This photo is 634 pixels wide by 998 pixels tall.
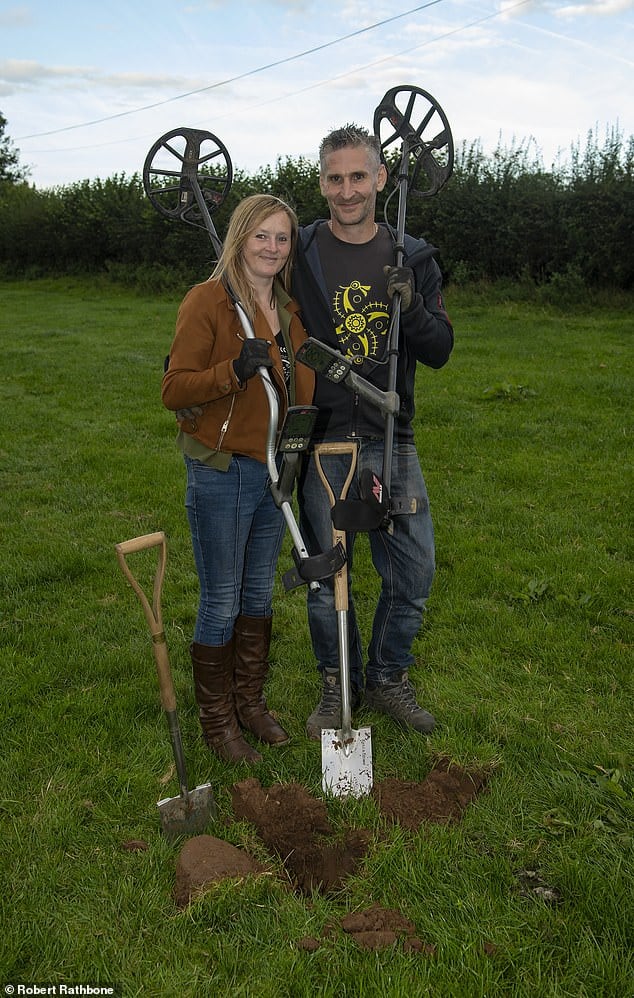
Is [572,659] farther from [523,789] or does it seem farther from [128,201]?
[128,201]

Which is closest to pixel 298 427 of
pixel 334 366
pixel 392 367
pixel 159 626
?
pixel 334 366

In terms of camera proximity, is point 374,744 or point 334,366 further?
point 374,744

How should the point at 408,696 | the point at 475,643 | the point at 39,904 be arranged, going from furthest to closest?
1. the point at 475,643
2. the point at 408,696
3. the point at 39,904

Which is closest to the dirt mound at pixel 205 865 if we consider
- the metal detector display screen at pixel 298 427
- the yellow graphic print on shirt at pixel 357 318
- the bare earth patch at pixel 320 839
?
the bare earth patch at pixel 320 839

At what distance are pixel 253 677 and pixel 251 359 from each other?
5.11 feet

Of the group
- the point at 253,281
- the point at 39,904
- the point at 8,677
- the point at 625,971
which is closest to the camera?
the point at 625,971

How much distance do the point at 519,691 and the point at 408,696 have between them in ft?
1.88

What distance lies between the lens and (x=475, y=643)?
4.62 meters

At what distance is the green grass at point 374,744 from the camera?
8.66 ft

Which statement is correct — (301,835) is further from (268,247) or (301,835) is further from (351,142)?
(351,142)

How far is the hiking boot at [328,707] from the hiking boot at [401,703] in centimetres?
10

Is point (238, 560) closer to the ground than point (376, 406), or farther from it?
closer to the ground

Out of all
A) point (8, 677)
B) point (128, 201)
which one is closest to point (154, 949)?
point (8, 677)

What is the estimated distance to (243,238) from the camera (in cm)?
328
